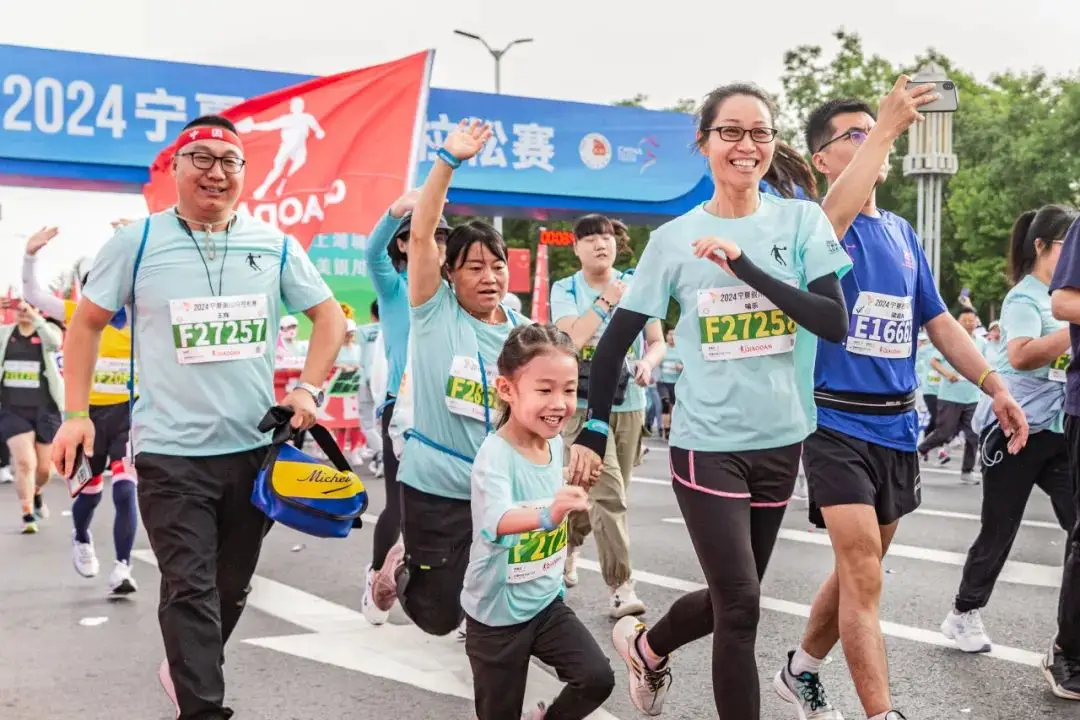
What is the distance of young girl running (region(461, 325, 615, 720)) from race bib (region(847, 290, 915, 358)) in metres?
1.07

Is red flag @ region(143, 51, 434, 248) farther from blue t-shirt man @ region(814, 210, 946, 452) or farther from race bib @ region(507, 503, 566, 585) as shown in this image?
race bib @ region(507, 503, 566, 585)

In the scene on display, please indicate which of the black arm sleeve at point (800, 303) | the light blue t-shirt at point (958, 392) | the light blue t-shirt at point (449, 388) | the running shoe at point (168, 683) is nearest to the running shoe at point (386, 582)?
the light blue t-shirt at point (449, 388)

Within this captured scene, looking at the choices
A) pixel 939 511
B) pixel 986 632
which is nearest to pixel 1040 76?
pixel 939 511

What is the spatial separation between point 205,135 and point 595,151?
676 inches

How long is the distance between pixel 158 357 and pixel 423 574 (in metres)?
1.28

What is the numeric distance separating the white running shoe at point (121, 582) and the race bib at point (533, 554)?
14.0 ft

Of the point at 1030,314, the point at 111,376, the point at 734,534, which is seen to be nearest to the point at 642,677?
the point at 734,534

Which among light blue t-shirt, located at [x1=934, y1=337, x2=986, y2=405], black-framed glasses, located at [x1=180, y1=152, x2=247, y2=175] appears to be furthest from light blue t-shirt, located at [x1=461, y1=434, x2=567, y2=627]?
light blue t-shirt, located at [x1=934, y1=337, x2=986, y2=405]

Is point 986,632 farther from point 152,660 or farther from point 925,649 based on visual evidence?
point 152,660

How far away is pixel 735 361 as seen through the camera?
12.3 ft

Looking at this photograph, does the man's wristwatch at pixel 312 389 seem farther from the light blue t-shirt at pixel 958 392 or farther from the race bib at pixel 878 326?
the light blue t-shirt at pixel 958 392

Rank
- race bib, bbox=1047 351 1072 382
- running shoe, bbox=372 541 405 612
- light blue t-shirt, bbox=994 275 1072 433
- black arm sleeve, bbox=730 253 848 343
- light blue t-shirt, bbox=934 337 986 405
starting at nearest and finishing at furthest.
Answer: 1. black arm sleeve, bbox=730 253 848 343
2. running shoe, bbox=372 541 405 612
3. light blue t-shirt, bbox=994 275 1072 433
4. race bib, bbox=1047 351 1072 382
5. light blue t-shirt, bbox=934 337 986 405

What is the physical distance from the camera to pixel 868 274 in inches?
168

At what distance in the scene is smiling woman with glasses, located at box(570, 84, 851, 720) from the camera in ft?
12.1
